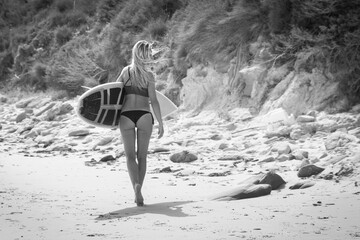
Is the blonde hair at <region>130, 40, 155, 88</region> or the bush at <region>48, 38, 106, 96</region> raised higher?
the bush at <region>48, 38, 106, 96</region>

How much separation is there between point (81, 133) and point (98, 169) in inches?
171

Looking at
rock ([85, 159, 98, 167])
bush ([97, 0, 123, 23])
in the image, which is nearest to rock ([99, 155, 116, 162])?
Answer: rock ([85, 159, 98, 167])

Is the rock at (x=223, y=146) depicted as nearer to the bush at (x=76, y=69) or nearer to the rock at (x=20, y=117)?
the bush at (x=76, y=69)

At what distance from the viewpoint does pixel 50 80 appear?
20.5m

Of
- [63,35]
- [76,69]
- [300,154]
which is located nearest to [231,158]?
[300,154]

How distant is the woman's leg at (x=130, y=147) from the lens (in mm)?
6473

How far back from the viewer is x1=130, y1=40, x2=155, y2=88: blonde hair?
655 cm

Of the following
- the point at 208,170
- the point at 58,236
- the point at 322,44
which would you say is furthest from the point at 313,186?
the point at 322,44

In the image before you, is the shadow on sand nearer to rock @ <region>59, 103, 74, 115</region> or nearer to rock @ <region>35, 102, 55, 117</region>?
rock @ <region>59, 103, 74, 115</region>

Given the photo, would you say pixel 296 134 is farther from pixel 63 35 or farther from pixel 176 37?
pixel 63 35

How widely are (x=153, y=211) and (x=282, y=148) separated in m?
3.23

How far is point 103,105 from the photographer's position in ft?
22.8

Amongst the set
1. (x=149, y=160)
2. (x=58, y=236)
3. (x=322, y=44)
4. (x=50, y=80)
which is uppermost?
(x=50, y=80)

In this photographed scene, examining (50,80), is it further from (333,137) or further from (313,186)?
(313,186)
